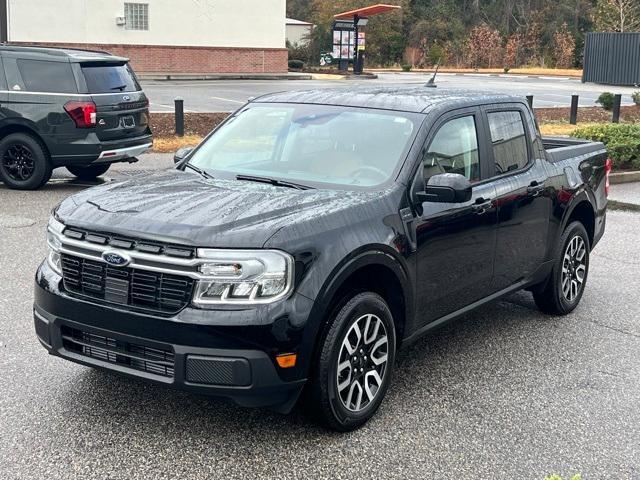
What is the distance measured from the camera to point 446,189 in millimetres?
4602

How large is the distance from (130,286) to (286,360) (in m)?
0.82

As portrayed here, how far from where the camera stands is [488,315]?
6.65 m

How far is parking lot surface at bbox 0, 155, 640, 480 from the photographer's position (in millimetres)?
3963

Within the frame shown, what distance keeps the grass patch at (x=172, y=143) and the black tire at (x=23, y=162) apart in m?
4.28

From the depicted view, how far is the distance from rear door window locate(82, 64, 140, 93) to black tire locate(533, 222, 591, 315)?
737 centimetres

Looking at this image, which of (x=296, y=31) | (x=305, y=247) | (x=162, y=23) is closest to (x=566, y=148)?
(x=305, y=247)

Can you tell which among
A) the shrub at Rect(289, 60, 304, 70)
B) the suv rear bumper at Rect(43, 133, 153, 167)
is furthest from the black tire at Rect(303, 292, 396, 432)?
the shrub at Rect(289, 60, 304, 70)

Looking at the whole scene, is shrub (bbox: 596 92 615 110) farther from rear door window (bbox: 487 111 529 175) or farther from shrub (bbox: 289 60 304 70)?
shrub (bbox: 289 60 304 70)

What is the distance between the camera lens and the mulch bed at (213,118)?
18.0 meters

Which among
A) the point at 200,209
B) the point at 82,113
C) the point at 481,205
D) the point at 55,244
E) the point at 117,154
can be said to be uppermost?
the point at 82,113

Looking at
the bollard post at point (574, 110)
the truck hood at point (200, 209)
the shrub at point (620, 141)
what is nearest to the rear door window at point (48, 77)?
the truck hood at point (200, 209)

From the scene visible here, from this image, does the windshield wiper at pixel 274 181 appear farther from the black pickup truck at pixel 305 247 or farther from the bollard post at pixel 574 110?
the bollard post at pixel 574 110

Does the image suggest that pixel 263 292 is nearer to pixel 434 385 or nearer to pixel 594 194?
pixel 434 385

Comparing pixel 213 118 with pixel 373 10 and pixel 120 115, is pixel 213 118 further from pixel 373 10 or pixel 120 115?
pixel 373 10
